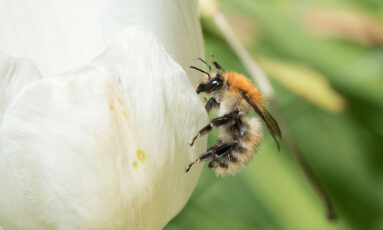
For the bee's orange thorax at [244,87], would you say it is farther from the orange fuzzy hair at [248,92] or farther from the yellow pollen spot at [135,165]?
the yellow pollen spot at [135,165]

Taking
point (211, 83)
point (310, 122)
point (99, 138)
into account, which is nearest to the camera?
point (99, 138)

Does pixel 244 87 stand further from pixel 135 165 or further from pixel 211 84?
pixel 135 165

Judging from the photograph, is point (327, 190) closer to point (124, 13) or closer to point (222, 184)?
point (222, 184)

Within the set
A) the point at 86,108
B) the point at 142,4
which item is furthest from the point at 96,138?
the point at 142,4

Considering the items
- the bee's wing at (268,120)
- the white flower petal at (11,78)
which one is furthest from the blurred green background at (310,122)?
the white flower petal at (11,78)

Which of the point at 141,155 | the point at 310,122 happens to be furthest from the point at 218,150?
the point at 310,122

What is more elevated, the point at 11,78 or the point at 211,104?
the point at 11,78

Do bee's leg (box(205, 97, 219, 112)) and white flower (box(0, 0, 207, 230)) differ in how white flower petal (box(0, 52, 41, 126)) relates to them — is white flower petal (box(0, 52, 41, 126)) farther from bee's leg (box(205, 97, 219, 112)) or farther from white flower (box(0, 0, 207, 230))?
bee's leg (box(205, 97, 219, 112))
